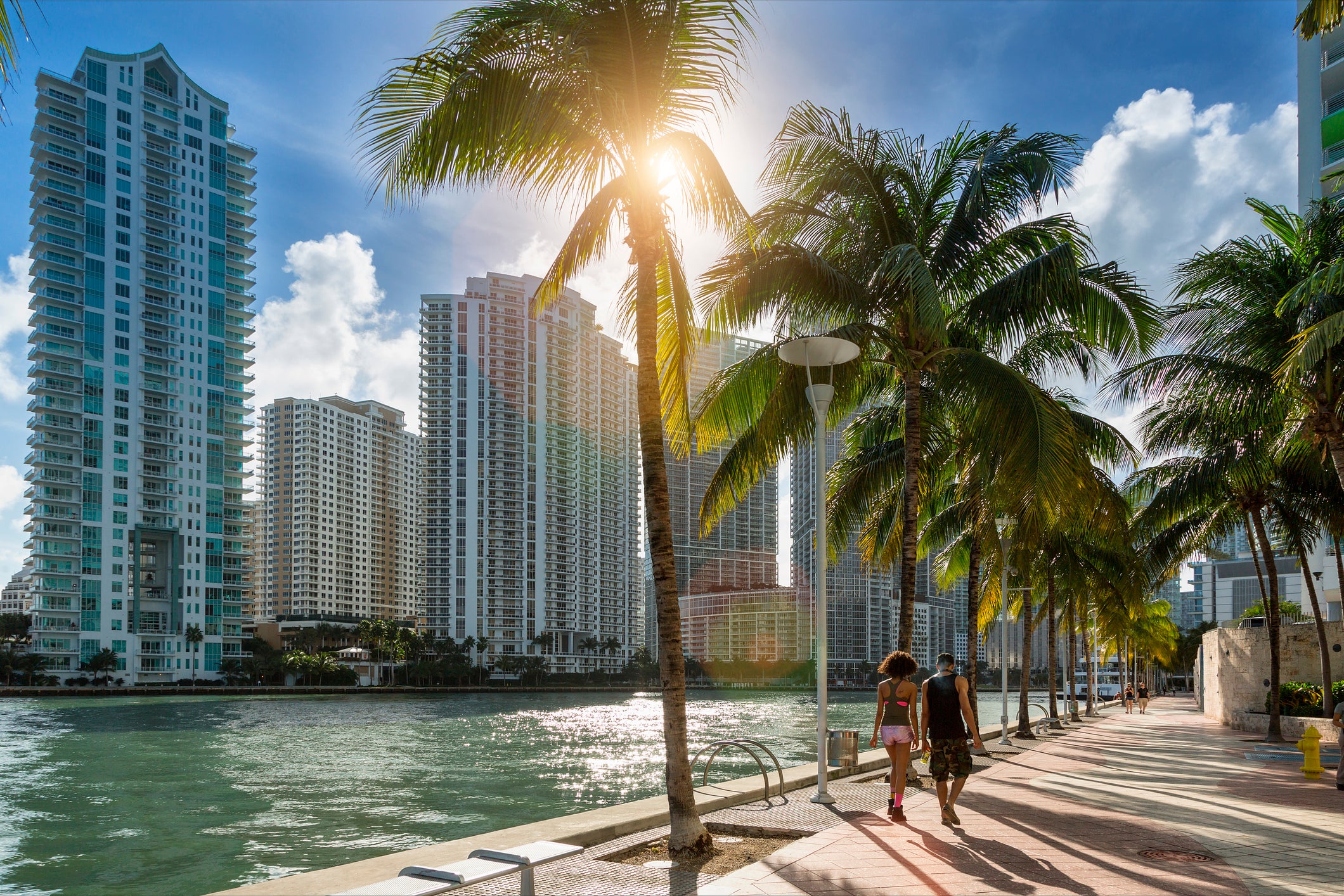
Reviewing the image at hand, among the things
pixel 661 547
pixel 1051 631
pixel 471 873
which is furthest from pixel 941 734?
pixel 1051 631

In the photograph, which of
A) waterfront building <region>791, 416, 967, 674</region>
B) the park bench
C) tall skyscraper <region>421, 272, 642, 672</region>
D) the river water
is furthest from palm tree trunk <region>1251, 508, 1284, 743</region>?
waterfront building <region>791, 416, 967, 674</region>

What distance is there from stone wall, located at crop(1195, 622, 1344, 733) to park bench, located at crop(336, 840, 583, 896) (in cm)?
2789

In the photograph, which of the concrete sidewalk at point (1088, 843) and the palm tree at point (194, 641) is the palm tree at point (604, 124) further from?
the palm tree at point (194, 641)

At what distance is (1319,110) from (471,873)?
53.0 metres

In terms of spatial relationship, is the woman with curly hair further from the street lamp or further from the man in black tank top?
the street lamp

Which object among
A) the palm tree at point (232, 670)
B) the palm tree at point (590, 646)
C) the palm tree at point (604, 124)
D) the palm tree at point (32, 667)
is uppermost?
the palm tree at point (604, 124)

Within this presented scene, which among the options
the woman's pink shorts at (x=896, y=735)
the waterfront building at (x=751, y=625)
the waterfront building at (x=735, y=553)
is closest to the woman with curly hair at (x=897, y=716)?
the woman's pink shorts at (x=896, y=735)

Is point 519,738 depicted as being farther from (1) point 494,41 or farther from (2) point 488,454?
(2) point 488,454

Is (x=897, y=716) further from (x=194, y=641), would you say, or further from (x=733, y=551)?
(x=733, y=551)

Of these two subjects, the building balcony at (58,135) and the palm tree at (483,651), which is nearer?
the building balcony at (58,135)

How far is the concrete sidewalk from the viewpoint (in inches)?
284

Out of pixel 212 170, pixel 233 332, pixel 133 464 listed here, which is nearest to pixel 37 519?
pixel 133 464

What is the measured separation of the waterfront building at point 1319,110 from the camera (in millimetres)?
43031

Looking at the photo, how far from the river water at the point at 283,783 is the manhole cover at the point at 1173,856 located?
12095 mm
